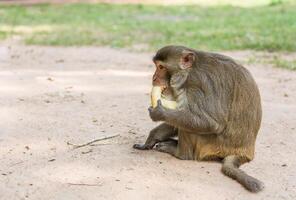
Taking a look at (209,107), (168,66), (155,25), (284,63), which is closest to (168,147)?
(209,107)

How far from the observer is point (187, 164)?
5.51 meters

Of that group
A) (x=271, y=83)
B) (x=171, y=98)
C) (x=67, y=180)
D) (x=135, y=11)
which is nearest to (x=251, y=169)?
(x=171, y=98)

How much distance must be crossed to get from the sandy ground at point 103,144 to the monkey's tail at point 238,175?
0.05 m

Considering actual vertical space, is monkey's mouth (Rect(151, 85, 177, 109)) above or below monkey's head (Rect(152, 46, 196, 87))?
below

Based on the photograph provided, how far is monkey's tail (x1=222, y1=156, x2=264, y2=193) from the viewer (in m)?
4.99

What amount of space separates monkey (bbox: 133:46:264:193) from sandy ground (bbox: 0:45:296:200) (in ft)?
0.46

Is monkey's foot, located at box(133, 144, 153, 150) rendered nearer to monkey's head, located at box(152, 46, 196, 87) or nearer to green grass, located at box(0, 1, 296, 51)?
monkey's head, located at box(152, 46, 196, 87)

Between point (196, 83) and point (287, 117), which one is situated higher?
point (196, 83)

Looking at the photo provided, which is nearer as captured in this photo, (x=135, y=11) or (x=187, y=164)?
(x=187, y=164)

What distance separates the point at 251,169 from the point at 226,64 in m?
0.90

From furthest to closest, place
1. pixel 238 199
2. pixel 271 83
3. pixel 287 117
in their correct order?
pixel 271 83
pixel 287 117
pixel 238 199

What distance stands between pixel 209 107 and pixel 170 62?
52 cm

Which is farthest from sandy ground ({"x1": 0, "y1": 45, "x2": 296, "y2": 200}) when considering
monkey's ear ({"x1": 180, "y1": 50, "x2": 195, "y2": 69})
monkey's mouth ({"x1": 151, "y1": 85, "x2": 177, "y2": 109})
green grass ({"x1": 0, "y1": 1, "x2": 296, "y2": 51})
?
green grass ({"x1": 0, "y1": 1, "x2": 296, "y2": 51})

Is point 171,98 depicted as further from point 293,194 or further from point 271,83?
point 271,83
